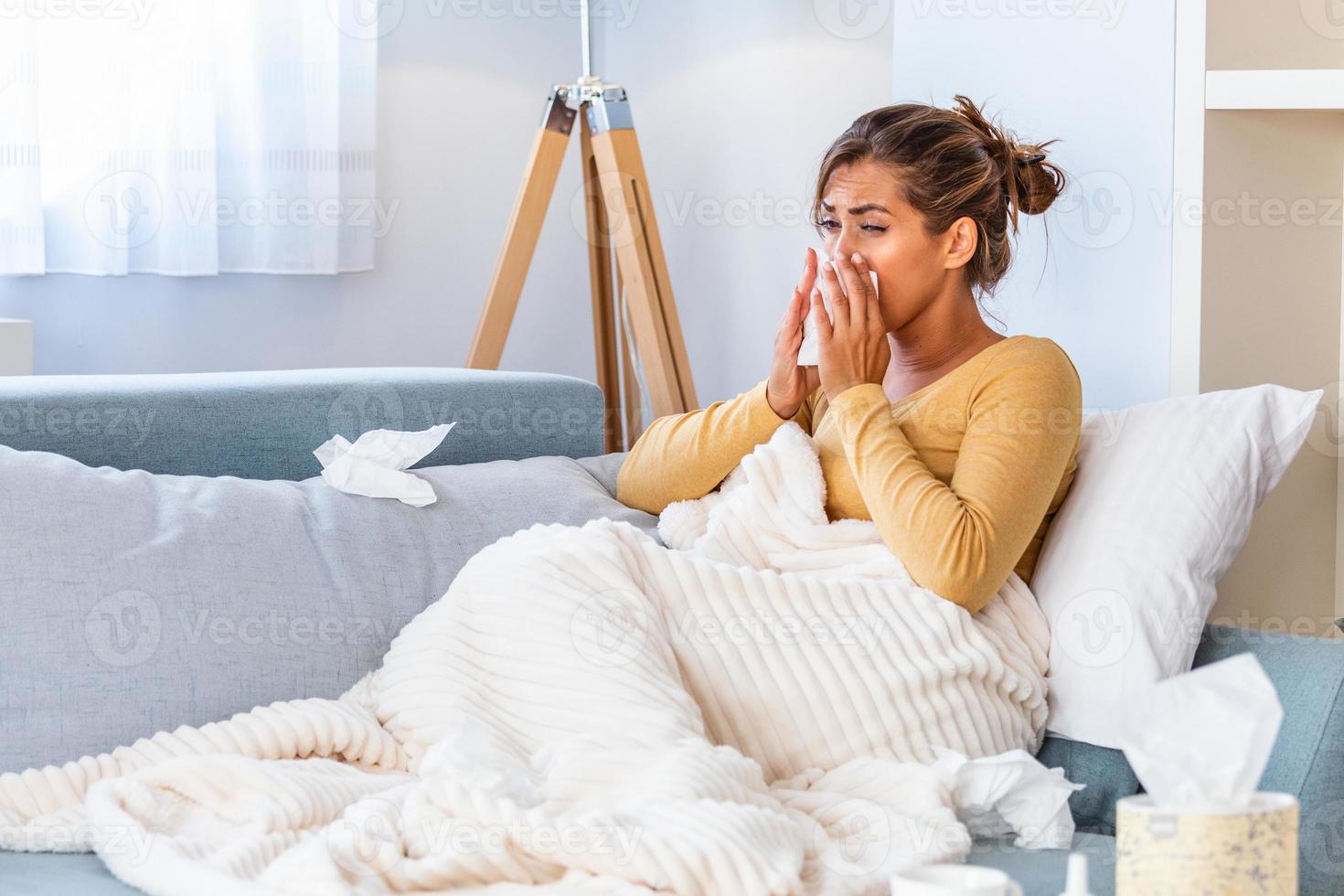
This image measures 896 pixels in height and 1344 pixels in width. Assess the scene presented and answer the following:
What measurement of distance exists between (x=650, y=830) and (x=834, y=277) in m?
0.74

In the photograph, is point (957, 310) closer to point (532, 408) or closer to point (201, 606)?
point (532, 408)

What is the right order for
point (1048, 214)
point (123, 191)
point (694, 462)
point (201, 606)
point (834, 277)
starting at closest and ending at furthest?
point (201, 606), point (834, 277), point (694, 462), point (1048, 214), point (123, 191)

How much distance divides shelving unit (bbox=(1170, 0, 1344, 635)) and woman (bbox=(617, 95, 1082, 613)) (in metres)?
0.18

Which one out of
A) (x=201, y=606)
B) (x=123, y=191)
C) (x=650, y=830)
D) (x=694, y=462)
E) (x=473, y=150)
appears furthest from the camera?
(x=473, y=150)

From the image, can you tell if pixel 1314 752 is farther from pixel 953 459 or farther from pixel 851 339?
pixel 851 339

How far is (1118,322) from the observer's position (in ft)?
5.45

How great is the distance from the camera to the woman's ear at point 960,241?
154 centimetres

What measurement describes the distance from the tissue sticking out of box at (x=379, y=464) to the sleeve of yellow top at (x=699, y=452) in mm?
247

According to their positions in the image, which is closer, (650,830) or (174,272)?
(650,830)

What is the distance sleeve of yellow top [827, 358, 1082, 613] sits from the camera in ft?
4.38

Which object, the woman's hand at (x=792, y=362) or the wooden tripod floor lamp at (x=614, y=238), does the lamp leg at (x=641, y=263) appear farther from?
the woman's hand at (x=792, y=362)

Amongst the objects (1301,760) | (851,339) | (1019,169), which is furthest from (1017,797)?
(1019,169)

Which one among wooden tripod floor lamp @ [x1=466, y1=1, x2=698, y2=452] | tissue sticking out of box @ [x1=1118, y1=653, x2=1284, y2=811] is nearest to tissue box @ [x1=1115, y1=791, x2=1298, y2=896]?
tissue sticking out of box @ [x1=1118, y1=653, x2=1284, y2=811]

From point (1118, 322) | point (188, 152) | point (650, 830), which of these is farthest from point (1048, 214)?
point (188, 152)
